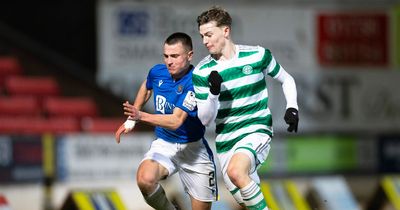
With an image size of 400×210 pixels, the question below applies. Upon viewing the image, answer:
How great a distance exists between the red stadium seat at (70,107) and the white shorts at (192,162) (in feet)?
21.0

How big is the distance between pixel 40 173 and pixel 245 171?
5.46 meters

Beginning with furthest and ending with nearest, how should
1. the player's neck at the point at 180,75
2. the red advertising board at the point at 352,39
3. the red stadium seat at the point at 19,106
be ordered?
the red advertising board at the point at 352,39
the red stadium seat at the point at 19,106
the player's neck at the point at 180,75

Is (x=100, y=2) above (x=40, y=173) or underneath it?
above

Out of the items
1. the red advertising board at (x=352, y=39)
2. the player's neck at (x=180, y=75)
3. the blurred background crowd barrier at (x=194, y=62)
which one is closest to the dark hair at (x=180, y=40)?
the player's neck at (x=180, y=75)

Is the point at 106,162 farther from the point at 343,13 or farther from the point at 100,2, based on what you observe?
the point at 343,13

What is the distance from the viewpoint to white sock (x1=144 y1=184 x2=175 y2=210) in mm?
7973

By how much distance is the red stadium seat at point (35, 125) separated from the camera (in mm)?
13698

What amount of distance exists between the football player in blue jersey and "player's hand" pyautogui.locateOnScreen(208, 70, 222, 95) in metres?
0.55

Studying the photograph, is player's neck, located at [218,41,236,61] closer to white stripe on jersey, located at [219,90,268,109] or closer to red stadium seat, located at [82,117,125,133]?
white stripe on jersey, located at [219,90,268,109]

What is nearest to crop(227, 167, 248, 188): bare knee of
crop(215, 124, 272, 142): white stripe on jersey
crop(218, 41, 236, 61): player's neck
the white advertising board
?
crop(215, 124, 272, 142): white stripe on jersey

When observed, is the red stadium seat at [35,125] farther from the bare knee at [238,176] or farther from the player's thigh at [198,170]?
the bare knee at [238,176]

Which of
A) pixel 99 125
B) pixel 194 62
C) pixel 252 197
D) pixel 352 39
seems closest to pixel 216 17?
pixel 252 197

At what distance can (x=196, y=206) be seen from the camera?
809 centimetres

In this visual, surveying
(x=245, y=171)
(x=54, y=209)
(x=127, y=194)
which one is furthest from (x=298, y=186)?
(x=245, y=171)
